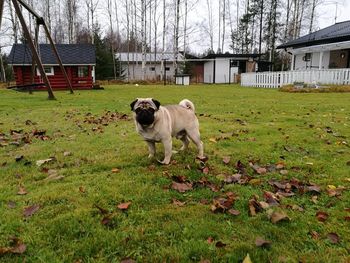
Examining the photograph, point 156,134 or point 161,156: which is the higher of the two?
point 156,134

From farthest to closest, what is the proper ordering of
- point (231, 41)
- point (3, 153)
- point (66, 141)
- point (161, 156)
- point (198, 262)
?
point (231, 41) → point (66, 141) → point (3, 153) → point (161, 156) → point (198, 262)

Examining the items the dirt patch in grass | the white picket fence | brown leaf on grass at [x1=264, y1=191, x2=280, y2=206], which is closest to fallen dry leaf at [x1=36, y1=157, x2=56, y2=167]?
brown leaf on grass at [x1=264, y1=191, x2=280, y2=206]

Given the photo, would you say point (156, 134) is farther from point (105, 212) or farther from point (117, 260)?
point (117, 260)

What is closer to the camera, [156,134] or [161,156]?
[156,134]

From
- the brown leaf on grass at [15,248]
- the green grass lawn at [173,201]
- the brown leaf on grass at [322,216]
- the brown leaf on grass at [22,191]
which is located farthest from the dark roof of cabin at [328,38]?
the brown leaf on grass at [15,248]

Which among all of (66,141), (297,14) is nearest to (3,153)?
(66,141)

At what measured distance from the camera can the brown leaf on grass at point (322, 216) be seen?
2857 mm

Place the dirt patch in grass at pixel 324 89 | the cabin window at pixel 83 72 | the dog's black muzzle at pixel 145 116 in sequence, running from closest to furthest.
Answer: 1. the dog's black muzzle at pixel 145 116
2. the dirt patch in grass at pixel 324 89
3. the cabin window at pixel 83 72

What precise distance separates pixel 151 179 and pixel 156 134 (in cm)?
70

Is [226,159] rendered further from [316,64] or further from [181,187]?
[316,64]

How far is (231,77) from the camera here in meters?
43.1

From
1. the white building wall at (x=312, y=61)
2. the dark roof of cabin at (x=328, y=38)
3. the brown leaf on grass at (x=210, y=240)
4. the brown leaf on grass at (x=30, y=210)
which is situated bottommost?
the brown leaf on grass at (x=210, y=240)

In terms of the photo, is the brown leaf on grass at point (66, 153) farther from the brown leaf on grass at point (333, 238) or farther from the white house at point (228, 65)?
the white house at point (228, 65)

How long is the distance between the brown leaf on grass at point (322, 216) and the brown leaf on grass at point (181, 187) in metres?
1.30
